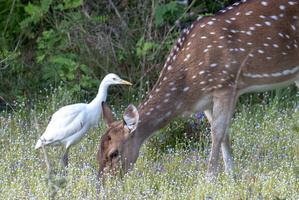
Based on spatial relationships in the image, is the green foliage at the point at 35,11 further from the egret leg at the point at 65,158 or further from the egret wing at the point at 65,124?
the egret leg at the point at 65,158

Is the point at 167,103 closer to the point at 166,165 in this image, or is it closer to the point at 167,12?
the point at 166,165

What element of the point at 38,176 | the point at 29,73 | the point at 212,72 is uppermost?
the point at 212,72

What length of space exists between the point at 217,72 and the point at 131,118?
1002 millimetres

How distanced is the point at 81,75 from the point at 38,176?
3390mm

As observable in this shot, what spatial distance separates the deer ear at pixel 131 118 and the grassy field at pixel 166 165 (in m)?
A: 0.49

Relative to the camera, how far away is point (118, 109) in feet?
31.0

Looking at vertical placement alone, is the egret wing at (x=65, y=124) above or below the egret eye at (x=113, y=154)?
below

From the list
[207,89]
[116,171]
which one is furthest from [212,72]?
[116,171]

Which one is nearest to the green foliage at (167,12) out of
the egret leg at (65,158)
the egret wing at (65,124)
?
the egret wing at (65,124)

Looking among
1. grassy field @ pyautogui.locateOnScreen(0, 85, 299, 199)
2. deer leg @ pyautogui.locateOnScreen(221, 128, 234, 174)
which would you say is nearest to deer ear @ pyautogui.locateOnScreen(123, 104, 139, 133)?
grassy field @ pyautogui.locateOnScreen(0, 85, 299, 199)

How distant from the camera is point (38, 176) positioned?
6656 millimetres

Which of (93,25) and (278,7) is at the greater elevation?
(278,7)

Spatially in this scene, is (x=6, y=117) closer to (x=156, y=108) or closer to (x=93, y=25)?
(x=93, y=25)

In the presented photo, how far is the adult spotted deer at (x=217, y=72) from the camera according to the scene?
6.62m
